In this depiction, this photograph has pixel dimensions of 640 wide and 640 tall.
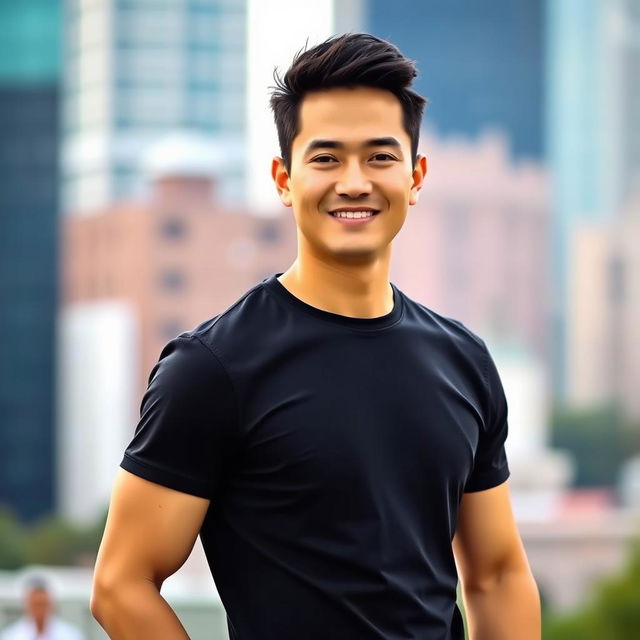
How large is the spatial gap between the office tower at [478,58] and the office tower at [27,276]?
18.5 m

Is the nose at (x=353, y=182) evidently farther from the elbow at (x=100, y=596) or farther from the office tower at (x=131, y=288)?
the office tower at (x=131, y=288)

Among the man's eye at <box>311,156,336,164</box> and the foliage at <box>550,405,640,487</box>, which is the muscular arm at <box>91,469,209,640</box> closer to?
the man's eye at <box>311,156,336,164</box>

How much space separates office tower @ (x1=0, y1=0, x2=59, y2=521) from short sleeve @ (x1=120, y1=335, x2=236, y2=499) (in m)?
54.9

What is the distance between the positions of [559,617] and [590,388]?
27.1 m

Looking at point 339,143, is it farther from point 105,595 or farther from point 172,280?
point 172,280

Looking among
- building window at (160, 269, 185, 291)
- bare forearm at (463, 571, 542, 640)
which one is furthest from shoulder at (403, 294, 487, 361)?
building window at (160, 269, 185, 291)

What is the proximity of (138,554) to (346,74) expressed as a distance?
20.2 inches

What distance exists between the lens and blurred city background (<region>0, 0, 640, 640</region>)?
54906 mm

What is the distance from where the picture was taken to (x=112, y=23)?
65.9 metres

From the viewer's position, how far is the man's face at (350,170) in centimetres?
149

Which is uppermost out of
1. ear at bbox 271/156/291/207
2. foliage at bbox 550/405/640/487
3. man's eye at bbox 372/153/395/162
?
man's eye at bbox 372/153/395/162

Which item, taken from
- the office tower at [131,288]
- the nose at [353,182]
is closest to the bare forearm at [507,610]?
the nose at [353,182]

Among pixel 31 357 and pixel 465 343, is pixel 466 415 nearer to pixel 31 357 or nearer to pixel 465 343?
pixel 465 343

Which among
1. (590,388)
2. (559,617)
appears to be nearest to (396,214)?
(559,617)
